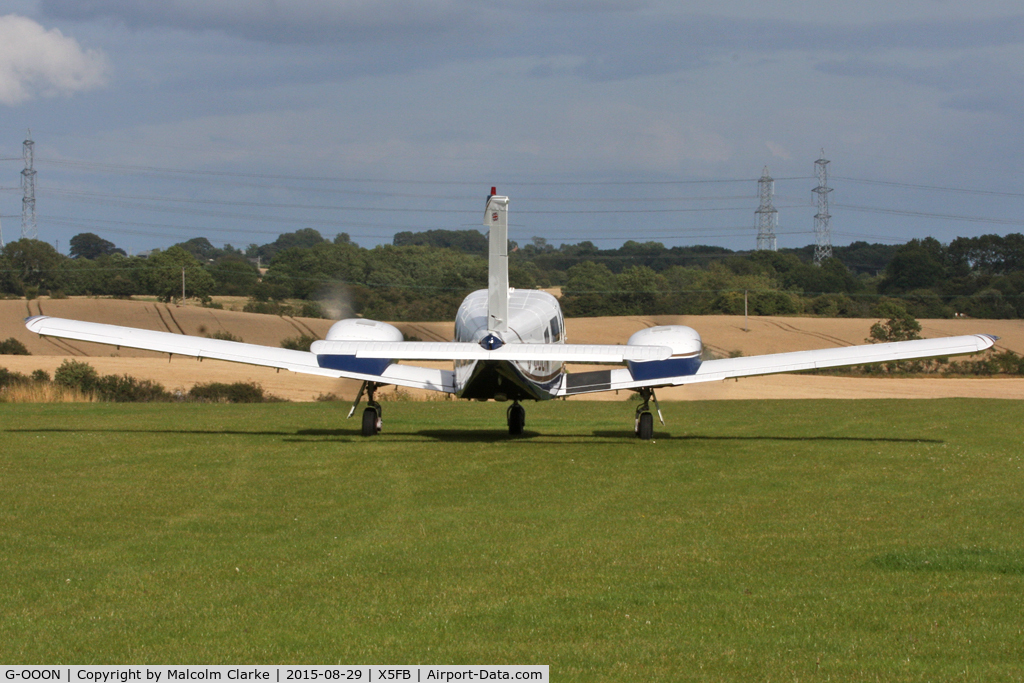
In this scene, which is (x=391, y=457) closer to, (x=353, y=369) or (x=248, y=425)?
(x=353, y=369)

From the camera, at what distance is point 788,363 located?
61.4ft

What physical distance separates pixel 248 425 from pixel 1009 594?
17.2 m

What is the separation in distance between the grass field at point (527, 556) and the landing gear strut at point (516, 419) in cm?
209

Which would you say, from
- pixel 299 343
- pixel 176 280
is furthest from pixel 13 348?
pixel 176 280

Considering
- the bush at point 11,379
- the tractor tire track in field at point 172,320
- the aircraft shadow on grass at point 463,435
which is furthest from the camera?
the tractor tire track in field at point 172,320

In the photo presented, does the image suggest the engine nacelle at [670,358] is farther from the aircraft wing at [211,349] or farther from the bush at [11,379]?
the bush at [11,379]

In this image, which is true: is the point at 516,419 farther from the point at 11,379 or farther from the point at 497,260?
the point at 11,379

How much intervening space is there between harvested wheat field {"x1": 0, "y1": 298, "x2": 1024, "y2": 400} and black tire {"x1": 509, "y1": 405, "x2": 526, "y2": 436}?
47.6ft

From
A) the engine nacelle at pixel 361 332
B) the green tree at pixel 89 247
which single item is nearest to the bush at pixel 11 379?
the engine nacelle at pixel 361 332

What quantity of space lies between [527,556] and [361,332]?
34.5 feet
